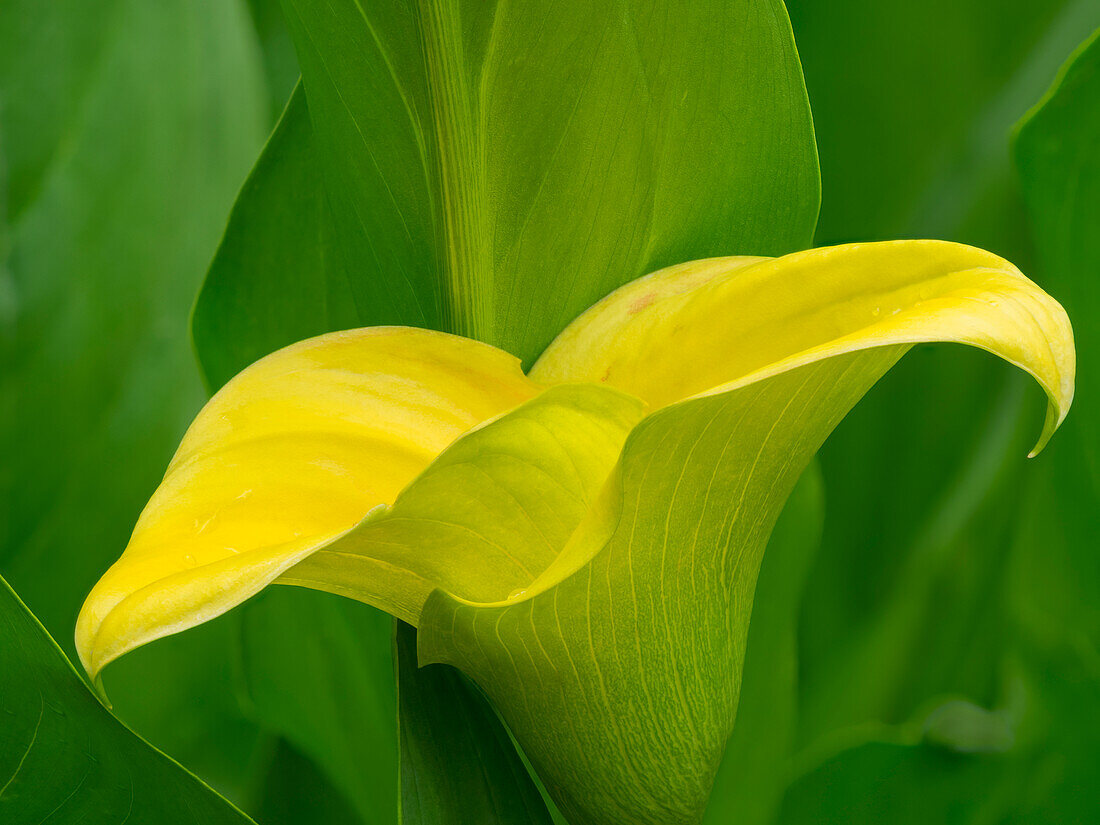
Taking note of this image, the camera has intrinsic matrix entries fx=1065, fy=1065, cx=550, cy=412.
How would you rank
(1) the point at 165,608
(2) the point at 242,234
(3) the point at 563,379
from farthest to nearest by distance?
(2) the point at 242,234, (3) the point at 563,379, (1) the point at 165,608

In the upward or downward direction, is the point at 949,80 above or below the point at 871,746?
above

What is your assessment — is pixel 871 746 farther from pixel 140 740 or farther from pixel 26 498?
pixel 26 498

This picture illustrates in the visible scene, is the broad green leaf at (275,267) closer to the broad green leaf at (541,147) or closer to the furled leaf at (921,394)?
the broad green leaf at (541,147)

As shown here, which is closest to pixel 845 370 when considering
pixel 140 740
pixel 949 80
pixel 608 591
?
pixel 608 591

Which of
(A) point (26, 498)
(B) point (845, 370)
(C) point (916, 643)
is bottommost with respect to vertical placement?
(C) point (916, 643)

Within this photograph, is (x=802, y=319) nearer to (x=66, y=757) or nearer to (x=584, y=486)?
(x=584, y=486)

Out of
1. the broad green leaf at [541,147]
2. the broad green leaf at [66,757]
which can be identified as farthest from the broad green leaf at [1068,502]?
the broad green leaf at [66,757]
